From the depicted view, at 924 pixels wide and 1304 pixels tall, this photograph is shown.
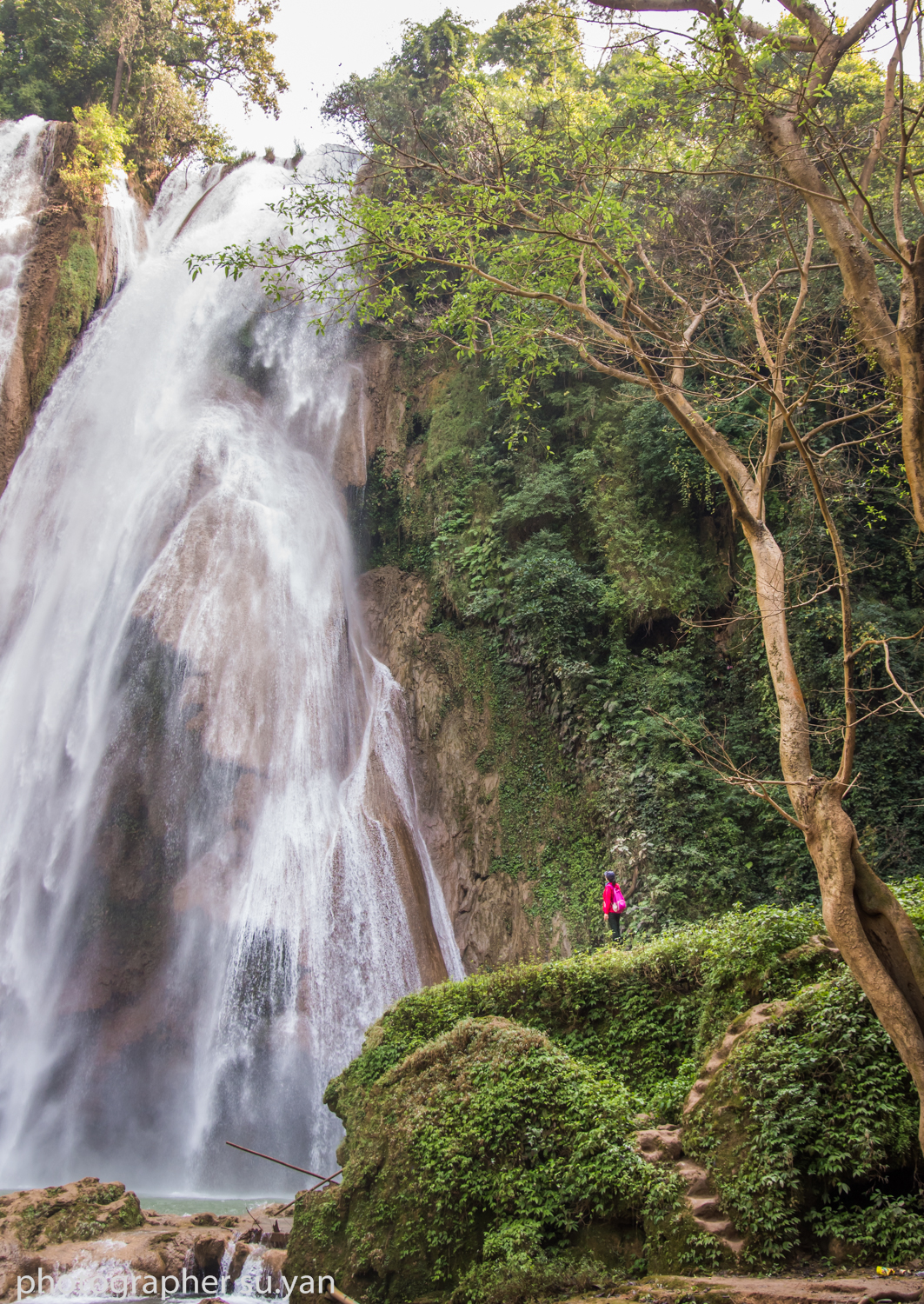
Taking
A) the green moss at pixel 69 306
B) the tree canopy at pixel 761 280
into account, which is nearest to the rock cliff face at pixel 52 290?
the green moss at pixel 69 306

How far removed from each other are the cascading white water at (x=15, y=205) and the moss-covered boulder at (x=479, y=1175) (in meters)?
16.5

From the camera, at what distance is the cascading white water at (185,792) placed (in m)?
9.84

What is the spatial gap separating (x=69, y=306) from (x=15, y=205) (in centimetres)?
370

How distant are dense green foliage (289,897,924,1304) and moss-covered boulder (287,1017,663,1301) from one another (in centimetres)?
1

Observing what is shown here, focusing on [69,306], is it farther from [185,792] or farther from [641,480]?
[641,480]

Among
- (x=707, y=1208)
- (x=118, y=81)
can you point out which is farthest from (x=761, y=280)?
(x=118, y=81)

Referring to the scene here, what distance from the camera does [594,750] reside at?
39.4ft

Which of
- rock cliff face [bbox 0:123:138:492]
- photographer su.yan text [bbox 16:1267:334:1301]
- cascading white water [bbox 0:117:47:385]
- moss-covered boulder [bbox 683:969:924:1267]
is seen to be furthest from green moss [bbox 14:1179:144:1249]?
cascading white water [bbox 0:117:47:385]

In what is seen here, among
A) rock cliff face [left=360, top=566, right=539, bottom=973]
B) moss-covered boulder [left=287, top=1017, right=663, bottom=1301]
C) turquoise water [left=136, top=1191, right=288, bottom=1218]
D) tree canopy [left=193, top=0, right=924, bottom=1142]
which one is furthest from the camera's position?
rock cliff face [left=360, top=566, right=539, bottom=973]

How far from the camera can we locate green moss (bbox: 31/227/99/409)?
55.2 feet

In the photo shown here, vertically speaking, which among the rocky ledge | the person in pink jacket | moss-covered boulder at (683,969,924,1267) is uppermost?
the person in pink jacket

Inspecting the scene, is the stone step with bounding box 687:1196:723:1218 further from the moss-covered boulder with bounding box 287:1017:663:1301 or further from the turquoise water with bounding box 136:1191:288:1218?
the turquoise water with bounding box 136:1191:288:1218

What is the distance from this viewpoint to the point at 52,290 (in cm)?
1727

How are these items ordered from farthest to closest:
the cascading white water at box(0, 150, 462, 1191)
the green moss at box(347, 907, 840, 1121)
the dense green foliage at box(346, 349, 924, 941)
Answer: the dense green foliage at box(346, 349, 924, 941) < the cascading white water at box(0, 150, 462, 1191) < the green moss at box(347, 907, 840, 1121)
